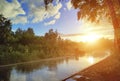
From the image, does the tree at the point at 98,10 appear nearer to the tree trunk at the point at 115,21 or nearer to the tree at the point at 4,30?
the tree trunk at the point at 115,21

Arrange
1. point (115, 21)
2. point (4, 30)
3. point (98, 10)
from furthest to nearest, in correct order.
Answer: point (4, 30)
point (98, 10)
point (115, 21)

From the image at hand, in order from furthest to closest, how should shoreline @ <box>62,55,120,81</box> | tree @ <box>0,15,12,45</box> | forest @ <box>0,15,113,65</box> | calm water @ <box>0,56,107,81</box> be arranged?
tree @ <box>0,15,12,45</box>, forest @ <box>0,15,113,65</box>, calm water @ <box>0,56,107,81</box>, shoreline @ <box>62,55,120,81</box>

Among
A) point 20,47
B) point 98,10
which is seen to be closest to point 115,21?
point 98,10

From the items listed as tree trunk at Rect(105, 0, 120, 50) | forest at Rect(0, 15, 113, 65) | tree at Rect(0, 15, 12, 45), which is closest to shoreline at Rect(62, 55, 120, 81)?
tree trunk at Rect(105, 0, 120, 50)

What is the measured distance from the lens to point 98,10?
14.7 m

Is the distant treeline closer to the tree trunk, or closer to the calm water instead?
the calm water

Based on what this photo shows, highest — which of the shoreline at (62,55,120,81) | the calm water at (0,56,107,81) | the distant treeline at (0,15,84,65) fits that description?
the distant treeline at (0,15,84,65)

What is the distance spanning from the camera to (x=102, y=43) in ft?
497

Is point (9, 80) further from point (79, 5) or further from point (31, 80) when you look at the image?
point (79, 5)

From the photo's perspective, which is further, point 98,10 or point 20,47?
point 20,47

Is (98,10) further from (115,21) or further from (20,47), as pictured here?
(20,47)

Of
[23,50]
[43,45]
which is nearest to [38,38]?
[43,45]

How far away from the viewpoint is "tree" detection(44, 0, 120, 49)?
12.1 m

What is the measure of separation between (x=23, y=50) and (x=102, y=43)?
386 ft
